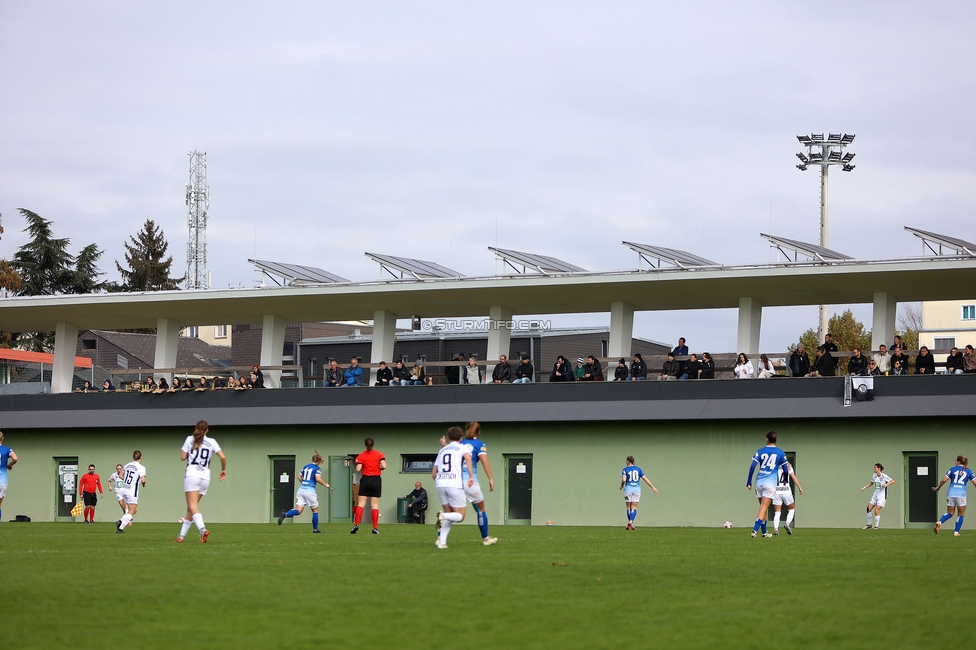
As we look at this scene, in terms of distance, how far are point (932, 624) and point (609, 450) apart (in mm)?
24194

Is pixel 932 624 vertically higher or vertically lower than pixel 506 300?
lower

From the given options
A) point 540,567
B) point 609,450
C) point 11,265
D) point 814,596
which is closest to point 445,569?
point 540,567

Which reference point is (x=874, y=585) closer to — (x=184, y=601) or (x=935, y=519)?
(x=184, y=601)

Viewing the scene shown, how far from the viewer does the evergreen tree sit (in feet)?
262

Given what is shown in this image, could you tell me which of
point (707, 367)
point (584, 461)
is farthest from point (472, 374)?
point (707, 367)

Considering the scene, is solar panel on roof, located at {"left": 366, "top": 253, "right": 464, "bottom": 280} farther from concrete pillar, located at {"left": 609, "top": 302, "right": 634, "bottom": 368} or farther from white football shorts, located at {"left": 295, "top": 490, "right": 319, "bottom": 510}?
white football shorts, located at {"left": 295, "top": 490, "right": 319, "bottom": 510}

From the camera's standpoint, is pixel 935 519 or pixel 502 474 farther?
pixel 502 474

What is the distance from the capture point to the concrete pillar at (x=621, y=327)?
3609 cm

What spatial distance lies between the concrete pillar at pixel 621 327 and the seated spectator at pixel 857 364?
7.67m

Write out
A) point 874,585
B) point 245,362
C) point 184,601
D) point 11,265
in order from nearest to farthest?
point 184,601 < point 874,585 < point 245,362 < point 11,265

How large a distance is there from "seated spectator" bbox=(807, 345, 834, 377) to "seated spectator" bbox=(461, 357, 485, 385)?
9.68m

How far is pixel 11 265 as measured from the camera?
228 ft

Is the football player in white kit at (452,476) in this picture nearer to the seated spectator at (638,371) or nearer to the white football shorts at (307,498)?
the white football shorts at (307,498)

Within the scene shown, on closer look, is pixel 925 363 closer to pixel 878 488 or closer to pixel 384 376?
pixel 878 488
